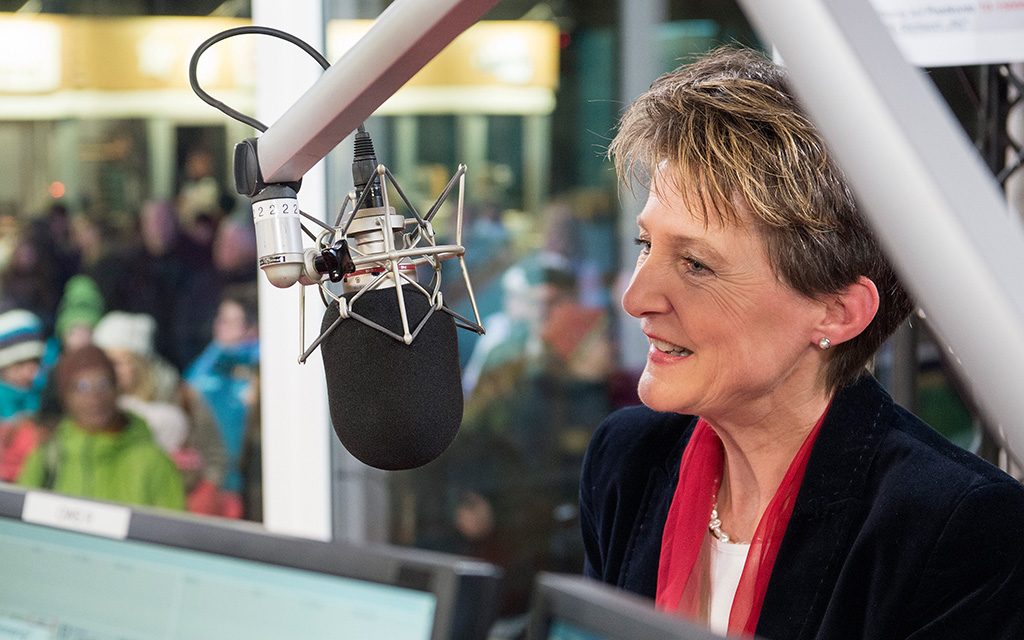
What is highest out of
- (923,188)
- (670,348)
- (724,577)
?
(923,188)

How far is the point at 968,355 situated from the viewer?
0.95 ft

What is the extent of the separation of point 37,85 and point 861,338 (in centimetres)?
327

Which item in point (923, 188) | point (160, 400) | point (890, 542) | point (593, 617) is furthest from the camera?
point (160, 400)

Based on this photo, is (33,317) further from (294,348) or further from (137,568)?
(137,568)

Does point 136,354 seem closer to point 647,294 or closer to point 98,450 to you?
point 98,450

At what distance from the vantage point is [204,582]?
60 cm

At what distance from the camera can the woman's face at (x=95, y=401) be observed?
3166 millimetres

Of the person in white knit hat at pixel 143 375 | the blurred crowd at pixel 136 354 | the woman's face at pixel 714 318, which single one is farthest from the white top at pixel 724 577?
the person in white knit hat at pixel 143 375

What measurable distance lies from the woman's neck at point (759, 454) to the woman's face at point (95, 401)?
2.55 m

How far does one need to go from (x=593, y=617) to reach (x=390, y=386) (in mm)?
187

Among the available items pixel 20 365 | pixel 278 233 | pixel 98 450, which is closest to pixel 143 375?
pixel 98 450

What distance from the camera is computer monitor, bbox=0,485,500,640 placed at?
510mm

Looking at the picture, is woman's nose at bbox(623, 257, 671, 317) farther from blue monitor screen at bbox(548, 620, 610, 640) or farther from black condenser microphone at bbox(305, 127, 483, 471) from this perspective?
blue monitor screen at bbox(548, 620, 610, 640)

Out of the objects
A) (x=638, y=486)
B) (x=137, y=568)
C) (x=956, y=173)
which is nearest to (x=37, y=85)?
(x=638, y=486)
